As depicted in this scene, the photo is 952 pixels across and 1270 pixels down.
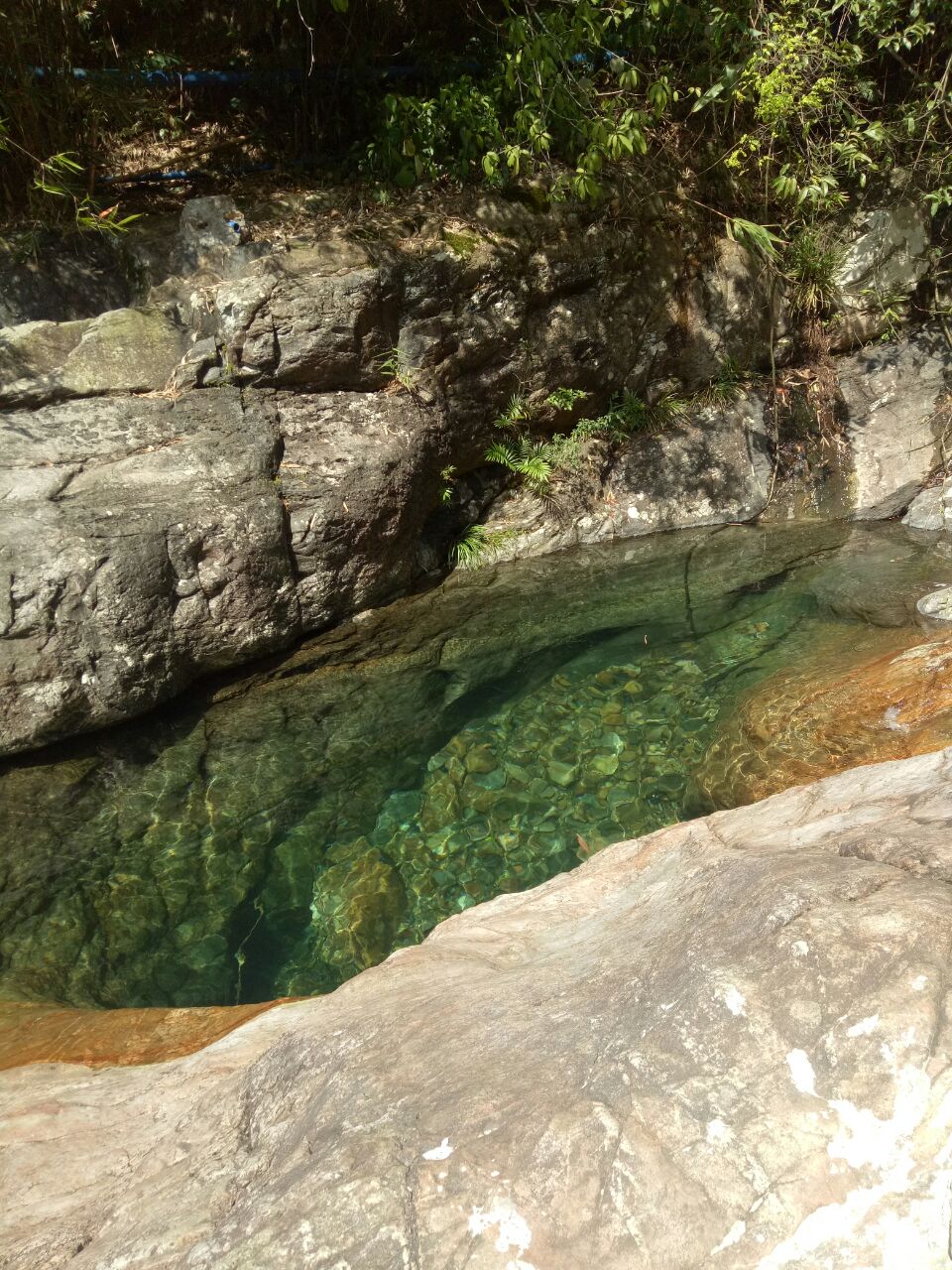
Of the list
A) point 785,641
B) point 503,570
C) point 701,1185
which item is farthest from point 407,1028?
point 503,570

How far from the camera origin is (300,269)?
5.75 meters

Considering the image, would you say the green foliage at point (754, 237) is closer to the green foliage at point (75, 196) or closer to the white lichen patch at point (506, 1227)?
the green foliage at point (75, 196)

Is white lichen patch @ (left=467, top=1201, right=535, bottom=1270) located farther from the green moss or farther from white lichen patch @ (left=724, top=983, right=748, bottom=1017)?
the green moss

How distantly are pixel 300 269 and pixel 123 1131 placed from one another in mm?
4900

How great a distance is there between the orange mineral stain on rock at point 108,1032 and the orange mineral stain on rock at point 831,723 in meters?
2.45

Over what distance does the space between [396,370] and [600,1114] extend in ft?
16.7

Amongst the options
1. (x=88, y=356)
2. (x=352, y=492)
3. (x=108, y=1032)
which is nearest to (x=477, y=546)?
(x=352, y=492)

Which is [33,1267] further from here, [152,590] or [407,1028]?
[152,590]

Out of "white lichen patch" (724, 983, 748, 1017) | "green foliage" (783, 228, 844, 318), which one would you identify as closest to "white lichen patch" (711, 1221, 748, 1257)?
"white lichen patch" (724, 983, 748, 1017)

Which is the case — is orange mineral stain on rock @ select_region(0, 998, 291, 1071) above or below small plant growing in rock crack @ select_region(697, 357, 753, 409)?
below

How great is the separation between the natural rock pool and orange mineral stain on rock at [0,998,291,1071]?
0.33 meters

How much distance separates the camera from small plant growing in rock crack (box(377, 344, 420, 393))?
237 inches

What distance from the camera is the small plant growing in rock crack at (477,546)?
20.8ft

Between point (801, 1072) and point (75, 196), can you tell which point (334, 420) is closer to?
point (75, 196)
